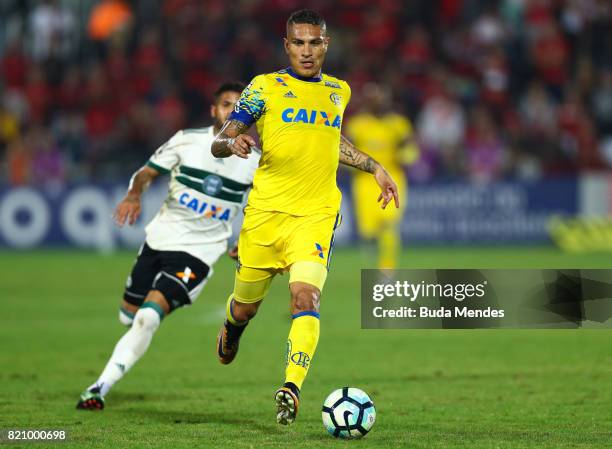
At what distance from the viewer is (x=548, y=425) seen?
23.1 ft

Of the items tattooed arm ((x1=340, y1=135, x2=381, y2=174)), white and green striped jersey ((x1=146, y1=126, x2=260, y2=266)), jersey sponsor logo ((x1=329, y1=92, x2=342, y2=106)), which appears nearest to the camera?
jersey sponsor logo ((x1=329, y1=92, x2=342, y2=106))

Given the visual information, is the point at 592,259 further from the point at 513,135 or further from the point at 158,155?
the point at 158,155

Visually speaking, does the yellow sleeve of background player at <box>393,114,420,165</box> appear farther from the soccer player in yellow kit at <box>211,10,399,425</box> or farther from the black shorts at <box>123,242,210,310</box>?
the soccer player in yellow kit at <box>211,10,399,425</box>

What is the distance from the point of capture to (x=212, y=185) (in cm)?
852

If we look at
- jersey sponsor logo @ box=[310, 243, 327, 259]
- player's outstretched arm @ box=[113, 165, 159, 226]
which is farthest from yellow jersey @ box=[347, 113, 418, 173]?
jersey sponsor logo @ box=[310, 243, 327, 259]

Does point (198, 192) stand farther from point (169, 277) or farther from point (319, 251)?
point (319, 251)

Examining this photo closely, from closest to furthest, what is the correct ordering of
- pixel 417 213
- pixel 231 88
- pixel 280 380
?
1. pixel 231 88
2. pixel 280 380
3. pixel 417 213

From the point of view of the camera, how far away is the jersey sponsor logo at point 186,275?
823cm

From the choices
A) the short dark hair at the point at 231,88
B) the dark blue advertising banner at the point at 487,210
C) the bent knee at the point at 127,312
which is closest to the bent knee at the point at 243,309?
the bent knee at the point at 127,312

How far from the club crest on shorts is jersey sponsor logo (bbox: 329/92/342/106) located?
1598 millimetres

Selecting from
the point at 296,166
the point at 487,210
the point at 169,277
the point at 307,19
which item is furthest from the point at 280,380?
the point at 487,210

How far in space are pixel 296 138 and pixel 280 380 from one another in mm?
2712

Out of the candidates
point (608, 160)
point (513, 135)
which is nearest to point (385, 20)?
point (513, 135)

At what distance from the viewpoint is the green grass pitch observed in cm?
672
